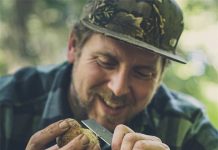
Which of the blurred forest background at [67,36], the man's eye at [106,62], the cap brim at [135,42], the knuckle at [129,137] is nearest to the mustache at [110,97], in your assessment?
the man's eye at [106,62]

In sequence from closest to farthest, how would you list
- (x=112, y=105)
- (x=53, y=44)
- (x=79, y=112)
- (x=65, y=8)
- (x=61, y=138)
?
(x=61, y=138) < (x=112, y=105) < (x=79, y=112) < (x=65, y=8) < (x=53, y=44)

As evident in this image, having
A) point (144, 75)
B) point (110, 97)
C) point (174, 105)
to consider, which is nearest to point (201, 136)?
point (174, 105)

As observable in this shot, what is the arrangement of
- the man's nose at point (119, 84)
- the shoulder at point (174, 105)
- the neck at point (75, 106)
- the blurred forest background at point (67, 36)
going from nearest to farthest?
the man's nose at point (119, 84), the neck at point (75, 106), the shoulder at point (174, 105), the blurred forest background at point (67, 36)

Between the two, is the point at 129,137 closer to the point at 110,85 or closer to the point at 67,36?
the point at 110,85

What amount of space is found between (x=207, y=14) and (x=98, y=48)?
267 centimetres

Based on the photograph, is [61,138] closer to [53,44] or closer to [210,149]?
[210,149]

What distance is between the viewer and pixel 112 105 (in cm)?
214

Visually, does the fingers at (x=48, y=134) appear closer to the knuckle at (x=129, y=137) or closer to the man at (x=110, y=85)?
the man at (x=110, y=85)

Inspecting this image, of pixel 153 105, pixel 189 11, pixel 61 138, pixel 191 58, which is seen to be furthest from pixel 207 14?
pixel 61 138

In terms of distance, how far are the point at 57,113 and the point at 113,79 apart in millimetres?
437

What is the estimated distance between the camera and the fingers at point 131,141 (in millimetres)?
1664

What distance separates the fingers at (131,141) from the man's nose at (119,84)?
401mm

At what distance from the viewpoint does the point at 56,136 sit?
1.78 m

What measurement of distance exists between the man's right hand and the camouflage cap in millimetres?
500
